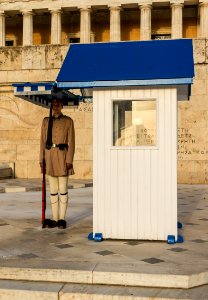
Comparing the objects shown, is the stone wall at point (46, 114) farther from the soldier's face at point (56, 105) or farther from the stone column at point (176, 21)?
the stone column at point (176, 21)

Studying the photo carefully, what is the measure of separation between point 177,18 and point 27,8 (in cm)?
1256

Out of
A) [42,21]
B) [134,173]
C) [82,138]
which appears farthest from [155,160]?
[42,21]

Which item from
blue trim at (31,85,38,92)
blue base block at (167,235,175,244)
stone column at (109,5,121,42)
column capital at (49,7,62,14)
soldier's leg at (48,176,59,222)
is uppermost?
column capital at (49,7,62,14)

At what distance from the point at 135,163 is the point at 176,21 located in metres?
32.0

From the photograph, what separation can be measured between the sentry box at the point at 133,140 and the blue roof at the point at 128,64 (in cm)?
2

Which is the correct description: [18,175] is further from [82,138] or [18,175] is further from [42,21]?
[42,21]

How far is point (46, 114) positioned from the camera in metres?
23.1

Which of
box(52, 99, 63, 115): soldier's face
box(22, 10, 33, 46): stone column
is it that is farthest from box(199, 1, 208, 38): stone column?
box(52, 99, 63, 115): soldier's face

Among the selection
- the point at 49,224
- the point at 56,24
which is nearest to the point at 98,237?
the point at 49,224

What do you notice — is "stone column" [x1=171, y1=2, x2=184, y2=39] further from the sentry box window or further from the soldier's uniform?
the sentry box window

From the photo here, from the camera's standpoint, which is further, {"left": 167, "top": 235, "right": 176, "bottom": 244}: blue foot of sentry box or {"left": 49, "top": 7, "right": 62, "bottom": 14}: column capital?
{"left": 49, "top": 7, "right": 62, "bottom": 14}: column capital

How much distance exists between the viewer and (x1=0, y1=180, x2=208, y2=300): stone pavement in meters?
5.16

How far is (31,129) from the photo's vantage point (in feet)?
76.5

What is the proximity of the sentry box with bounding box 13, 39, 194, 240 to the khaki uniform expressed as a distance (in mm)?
1006
